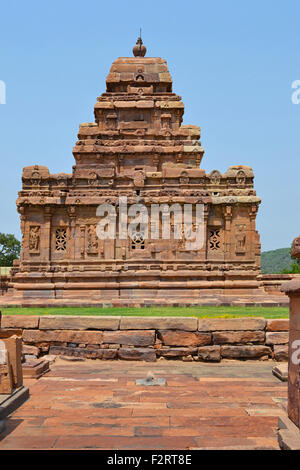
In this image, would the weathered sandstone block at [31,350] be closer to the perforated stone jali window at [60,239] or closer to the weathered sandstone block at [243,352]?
the weathered sandstone block at [243,352]

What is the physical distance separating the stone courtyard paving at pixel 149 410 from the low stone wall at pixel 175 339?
2.34 feet

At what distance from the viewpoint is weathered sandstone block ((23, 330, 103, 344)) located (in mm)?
9820

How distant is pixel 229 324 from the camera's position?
9688 millimetres

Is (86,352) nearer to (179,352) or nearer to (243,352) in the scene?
(179,352)

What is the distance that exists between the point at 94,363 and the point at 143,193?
37.3ft

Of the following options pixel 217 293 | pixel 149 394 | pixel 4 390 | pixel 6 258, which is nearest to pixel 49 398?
pixel 4 390

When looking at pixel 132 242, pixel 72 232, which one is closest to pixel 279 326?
pixel 132 242

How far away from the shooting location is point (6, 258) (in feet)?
185

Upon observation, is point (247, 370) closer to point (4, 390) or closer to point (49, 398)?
point (49, 398)

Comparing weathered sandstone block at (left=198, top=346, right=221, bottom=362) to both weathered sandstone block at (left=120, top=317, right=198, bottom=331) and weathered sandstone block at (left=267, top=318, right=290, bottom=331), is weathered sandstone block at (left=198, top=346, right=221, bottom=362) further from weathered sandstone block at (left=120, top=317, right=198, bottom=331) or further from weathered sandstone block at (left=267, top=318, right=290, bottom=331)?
weathered sandstone block at (left=267, top=318, right=290, bottom=331)

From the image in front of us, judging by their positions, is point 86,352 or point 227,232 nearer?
point 86,352

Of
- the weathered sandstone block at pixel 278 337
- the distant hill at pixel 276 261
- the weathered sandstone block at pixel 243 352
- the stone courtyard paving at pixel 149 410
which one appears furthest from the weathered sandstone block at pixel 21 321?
the distant hill at pixel 276 261

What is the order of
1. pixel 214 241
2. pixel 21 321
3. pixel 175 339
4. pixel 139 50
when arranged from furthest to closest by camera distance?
1. pixel 139 50
2. pixel 214 241
3. pixel 21 321
4. pixel 175 339

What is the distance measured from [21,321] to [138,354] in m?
2.76
